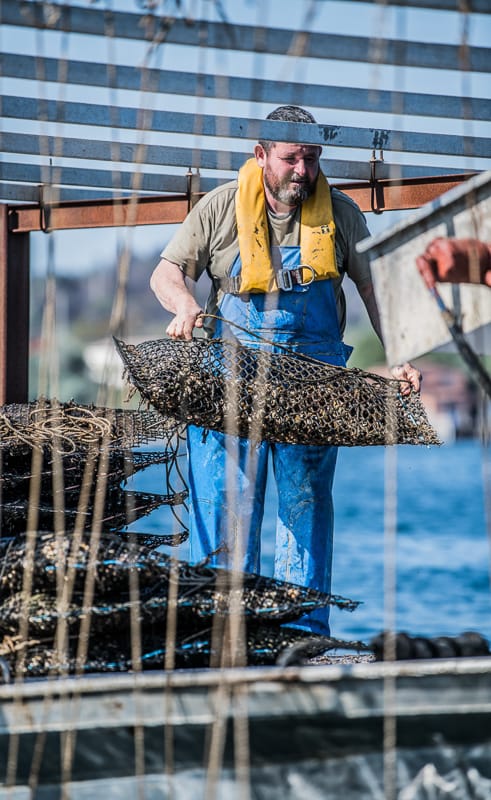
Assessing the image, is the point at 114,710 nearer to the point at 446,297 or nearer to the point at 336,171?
the point at 446,297

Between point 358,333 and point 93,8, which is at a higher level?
point 358,333

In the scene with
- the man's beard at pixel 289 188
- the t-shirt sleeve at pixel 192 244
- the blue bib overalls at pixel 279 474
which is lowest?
the blue bib overalls at pixel 279 474

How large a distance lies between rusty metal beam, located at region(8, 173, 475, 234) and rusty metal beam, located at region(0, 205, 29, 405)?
0.11 metres

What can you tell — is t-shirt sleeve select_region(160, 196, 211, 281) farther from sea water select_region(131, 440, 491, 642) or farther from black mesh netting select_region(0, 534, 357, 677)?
black mesh netting select_region(0, 534, 357, 677)

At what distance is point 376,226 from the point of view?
20.9ft

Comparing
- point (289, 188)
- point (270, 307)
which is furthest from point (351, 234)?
point (270, 307)

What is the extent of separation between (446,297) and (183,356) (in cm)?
164

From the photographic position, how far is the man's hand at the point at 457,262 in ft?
10.4

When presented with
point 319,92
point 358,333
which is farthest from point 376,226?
point 358,333

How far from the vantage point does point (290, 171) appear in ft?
17.2

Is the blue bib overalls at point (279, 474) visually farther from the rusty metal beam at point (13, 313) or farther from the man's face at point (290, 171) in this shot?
the rusty metal beam at point (13, 313)

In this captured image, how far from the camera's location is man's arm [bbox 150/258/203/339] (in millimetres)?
4793

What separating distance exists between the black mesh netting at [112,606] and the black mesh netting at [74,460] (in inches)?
42.2

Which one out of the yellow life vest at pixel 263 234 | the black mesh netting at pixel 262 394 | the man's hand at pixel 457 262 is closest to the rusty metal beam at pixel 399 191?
the yellow life vest at pixel 263 234
